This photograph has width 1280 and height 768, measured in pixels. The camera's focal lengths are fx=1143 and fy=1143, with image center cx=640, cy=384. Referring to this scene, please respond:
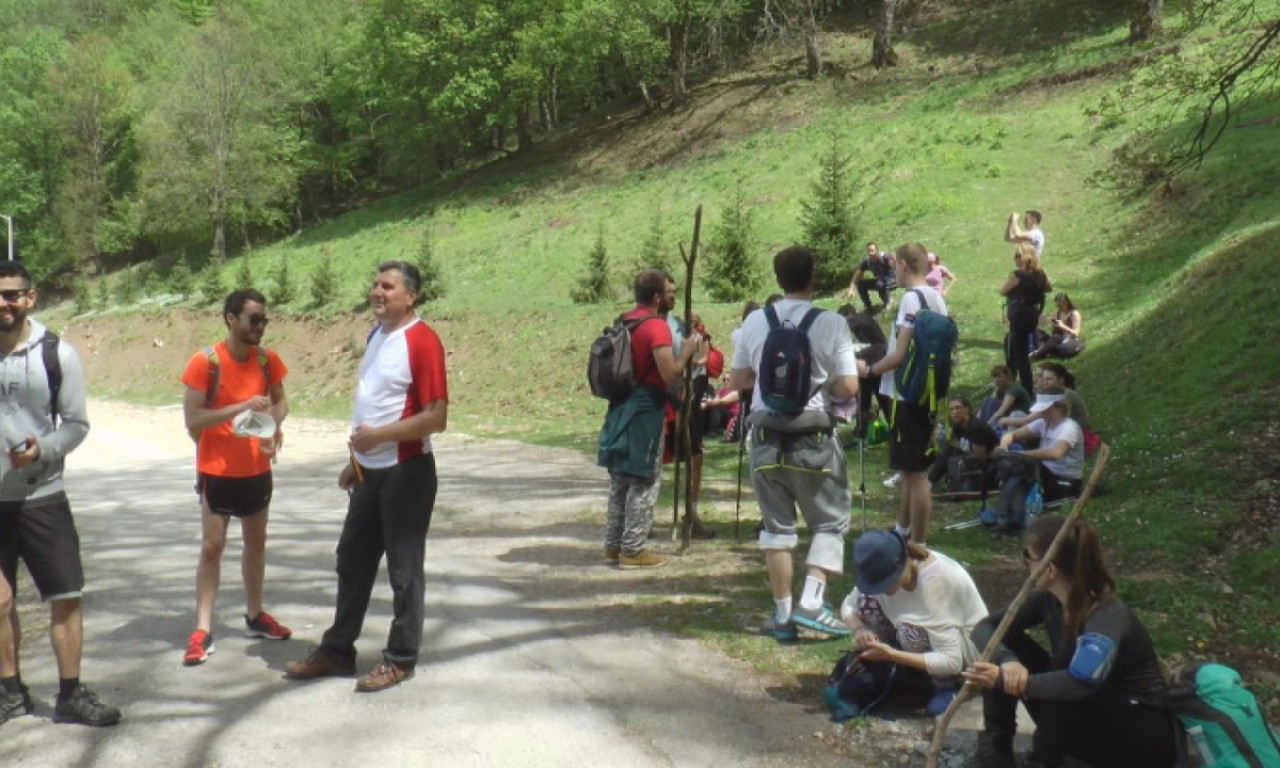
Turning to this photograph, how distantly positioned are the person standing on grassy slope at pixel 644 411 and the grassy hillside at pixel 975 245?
2.40 meters

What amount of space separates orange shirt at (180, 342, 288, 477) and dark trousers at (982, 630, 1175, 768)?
382 centimetres

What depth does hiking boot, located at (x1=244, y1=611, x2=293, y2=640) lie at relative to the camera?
6.23 m

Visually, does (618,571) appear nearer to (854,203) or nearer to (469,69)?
(854,203)

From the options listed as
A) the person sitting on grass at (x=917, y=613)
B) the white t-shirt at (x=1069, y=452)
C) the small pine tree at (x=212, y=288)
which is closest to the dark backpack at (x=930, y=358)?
the person sitting on grass at (x=917, y=613)

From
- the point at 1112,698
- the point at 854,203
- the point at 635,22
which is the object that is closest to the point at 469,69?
the point at 635,22

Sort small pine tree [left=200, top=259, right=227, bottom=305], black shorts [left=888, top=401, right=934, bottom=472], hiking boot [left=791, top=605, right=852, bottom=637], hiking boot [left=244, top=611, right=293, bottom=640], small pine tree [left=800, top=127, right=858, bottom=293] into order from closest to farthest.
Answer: hiking boot [left=791, top=605, right=852, bottom=637], hiking boot [left=244, top=611, right=293, bottom=640], black shorts [left=888, top=401, right=934, bottom=472], small pine tree [left=800, top=127, right=858, bottom=293], small pine tree [left=200, top=259, right=227, bottom=305]

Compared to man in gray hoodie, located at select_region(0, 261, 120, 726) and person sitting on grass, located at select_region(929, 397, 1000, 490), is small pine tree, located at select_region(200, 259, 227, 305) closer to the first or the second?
person sitting on grass, located at select_region(929, 397, 1000, 490)

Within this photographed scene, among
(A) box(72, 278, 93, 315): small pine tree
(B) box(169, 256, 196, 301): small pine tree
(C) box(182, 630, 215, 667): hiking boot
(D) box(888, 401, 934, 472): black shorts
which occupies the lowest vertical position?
(A) box(72, 278, 93, 315): small pine tree

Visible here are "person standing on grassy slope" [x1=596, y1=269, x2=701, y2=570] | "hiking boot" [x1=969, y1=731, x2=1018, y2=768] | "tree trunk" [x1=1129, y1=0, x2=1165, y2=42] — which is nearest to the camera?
"hiking boot" [x1=969, y1=731, x2=1018, y2=768]

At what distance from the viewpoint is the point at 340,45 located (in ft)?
198

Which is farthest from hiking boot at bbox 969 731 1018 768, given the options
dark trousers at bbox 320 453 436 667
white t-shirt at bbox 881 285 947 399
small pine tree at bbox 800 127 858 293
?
small pine tree at bbox 800 127 858 293

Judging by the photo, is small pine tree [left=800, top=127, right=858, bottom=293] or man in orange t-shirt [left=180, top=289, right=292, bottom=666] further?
small pine tree [left=800, top=127, right=858, bottom=293]

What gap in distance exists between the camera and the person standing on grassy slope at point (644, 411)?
7434mm

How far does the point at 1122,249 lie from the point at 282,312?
897 inches
